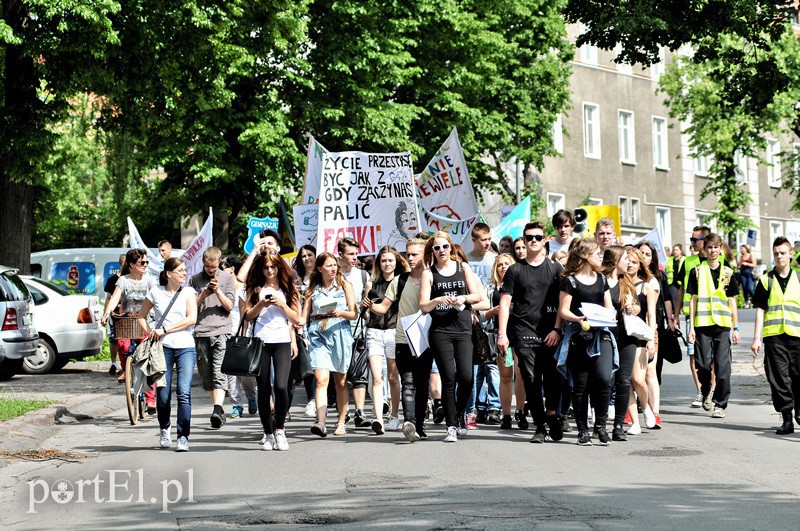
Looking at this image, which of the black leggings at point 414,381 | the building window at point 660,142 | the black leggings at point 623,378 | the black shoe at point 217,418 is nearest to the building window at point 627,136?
the building window at point 660,142

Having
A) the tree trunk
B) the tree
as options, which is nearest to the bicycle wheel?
the tree

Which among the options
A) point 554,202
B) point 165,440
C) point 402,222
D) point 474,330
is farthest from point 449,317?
point 554,202

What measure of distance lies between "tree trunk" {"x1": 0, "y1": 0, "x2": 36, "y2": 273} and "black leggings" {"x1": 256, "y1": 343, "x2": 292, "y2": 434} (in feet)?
39.0

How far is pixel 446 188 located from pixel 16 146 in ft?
26.5

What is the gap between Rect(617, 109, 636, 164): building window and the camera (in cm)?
5431

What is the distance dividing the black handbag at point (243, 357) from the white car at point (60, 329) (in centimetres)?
1063

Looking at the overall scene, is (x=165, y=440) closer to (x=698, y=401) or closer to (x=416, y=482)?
(x=416, y=482)

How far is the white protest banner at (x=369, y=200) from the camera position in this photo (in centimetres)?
1703

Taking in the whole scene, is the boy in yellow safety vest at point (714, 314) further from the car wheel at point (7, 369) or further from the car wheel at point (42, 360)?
the car wheel at point (42, 360)

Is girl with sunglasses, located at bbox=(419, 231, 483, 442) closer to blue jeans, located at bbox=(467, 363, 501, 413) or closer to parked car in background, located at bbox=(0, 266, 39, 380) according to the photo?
blue jeans, located at bbox=(467, 363, 501, 413)

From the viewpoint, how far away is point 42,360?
21547mm

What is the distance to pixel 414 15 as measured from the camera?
107ft

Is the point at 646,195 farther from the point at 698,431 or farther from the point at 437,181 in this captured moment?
the point at 698,431

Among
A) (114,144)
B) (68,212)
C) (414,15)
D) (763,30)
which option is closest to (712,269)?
(763,30)
